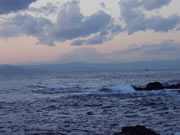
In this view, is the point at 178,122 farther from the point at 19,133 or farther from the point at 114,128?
the point at 19,133

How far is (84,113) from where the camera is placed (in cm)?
1962

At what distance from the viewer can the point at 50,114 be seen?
19.2m

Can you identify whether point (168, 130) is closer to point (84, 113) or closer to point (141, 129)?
point (141, 129)

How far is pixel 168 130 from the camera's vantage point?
44.5ft

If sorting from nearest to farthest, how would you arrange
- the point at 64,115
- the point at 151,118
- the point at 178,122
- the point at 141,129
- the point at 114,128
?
the point at 141,129, the point at 114,128, the point at 178,122, the point at 151,118, the point at 64,115

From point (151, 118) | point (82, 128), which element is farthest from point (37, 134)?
point (151, 118)

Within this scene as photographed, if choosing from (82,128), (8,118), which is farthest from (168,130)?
(8,118)

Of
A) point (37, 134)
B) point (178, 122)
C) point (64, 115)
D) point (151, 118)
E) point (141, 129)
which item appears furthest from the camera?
point (64, 115)

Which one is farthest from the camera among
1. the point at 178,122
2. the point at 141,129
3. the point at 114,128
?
the point at 178,122

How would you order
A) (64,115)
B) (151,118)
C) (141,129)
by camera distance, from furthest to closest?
1. (64,115)
2. (151,118)
3. (141,129)

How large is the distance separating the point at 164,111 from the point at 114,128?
733 cm

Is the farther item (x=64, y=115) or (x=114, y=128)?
(x=64, y=115)

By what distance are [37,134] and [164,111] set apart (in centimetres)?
1169

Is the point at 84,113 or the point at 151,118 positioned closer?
the point at 151,118
